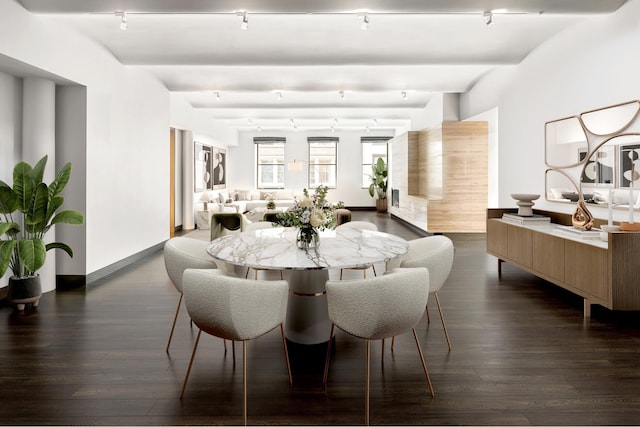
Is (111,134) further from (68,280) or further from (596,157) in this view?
(596,157)

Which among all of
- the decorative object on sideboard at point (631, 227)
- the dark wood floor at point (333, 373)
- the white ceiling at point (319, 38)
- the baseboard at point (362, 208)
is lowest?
the dark wood floor at point (333, 373)

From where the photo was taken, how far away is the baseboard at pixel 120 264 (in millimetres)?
5357

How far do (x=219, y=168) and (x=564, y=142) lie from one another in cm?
1069

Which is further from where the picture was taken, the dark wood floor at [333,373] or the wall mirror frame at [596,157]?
the wall mirror frame at [596,157]

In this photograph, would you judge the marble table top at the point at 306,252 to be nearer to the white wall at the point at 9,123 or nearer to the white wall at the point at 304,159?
the white wall at the point at 9,123

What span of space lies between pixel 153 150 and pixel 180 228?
3755 mm

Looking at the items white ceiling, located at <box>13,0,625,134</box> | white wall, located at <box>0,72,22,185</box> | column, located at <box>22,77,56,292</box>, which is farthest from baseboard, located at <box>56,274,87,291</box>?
white ceiling, located at <box>13,0,625,134</box>

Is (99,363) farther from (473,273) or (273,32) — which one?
(473,273)

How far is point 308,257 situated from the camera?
106 inches

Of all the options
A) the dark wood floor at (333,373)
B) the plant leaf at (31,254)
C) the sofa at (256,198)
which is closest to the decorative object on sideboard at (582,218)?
the dark wood floor at (333,373)

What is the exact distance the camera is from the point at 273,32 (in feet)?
17.4

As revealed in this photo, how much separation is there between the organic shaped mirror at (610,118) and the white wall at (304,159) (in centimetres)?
1124

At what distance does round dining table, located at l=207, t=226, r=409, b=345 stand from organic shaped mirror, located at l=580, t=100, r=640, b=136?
2.77 m

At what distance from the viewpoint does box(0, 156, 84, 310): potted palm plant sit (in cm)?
400
